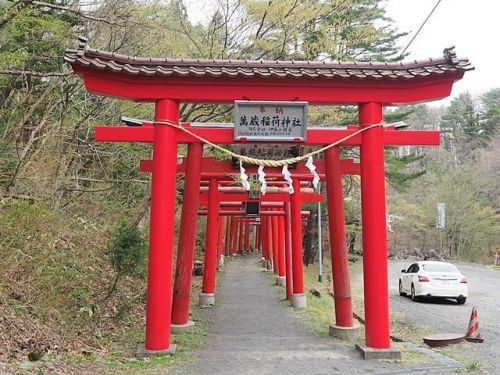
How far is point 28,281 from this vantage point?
741cm

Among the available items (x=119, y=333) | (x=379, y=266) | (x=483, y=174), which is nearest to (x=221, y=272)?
(x=119, y=333)

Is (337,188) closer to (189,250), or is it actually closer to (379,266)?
(379,266)

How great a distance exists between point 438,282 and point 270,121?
11187 mm

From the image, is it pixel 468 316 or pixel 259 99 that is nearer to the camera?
pixel 259 99

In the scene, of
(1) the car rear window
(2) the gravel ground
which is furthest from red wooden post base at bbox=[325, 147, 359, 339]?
(1) the car rear window

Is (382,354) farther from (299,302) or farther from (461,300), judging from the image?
(461,300)

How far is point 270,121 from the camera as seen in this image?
7266 millimetres

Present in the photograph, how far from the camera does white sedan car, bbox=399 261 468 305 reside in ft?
51.4

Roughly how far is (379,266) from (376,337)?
3.39ft

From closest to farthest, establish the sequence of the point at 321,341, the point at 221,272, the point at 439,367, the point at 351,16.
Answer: the point at 439,367 < the point at 321,341 < the point at 351,16 < the point at 221,272

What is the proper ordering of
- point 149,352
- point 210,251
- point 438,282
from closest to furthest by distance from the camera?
1. point 149,352
2. point 210,251
3. point 438,282

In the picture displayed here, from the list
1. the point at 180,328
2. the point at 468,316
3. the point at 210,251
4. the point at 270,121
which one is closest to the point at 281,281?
the point at 210,251

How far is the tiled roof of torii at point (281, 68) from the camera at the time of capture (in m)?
6.87

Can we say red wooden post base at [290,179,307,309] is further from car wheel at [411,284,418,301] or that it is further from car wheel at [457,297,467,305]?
car wheel at [457,297,467,305]
